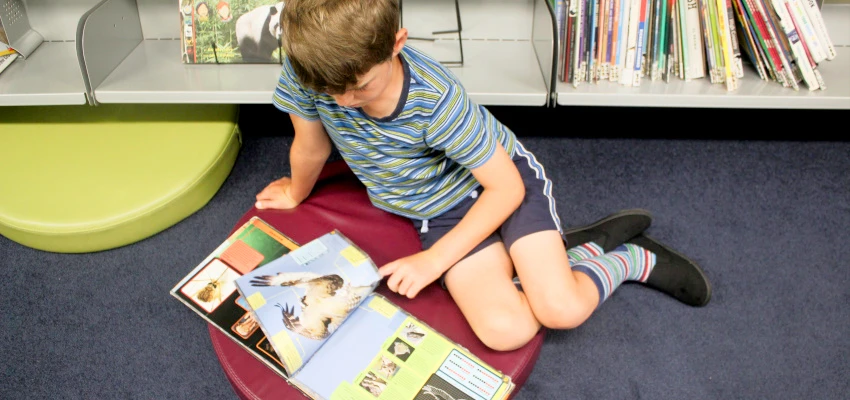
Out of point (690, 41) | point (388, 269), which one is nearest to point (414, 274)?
point (388, 269)

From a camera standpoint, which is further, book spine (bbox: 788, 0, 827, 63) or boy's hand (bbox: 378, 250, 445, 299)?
book spine (bbox: 788, 0, 827, 63)

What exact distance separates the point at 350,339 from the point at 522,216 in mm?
432

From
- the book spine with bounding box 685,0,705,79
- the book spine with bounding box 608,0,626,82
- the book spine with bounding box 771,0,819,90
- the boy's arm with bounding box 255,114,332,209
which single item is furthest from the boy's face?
the book spine with bounding box 771,0,819,90

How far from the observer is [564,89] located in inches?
72.0

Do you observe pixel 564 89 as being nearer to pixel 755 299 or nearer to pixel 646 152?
pixel 646 152

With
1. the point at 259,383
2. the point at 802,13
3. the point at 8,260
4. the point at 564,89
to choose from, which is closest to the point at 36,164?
the point at 8,260

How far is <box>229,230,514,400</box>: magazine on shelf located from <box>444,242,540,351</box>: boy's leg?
7 centimetres

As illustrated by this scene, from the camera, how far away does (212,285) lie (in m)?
1.66

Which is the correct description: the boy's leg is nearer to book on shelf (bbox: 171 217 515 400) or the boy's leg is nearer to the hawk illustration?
book on shelf (bbox: 171 217 515 400)

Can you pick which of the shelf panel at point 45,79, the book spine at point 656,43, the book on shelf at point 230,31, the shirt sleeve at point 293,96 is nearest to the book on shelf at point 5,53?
the shelf panel at point 45,79

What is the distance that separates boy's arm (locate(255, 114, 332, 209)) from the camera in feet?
5.13

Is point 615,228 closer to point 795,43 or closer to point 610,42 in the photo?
point 610,42

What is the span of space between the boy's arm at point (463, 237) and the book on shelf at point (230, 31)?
0.73 m

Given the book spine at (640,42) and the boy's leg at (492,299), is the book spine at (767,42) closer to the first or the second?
the book spine at (640,42)
